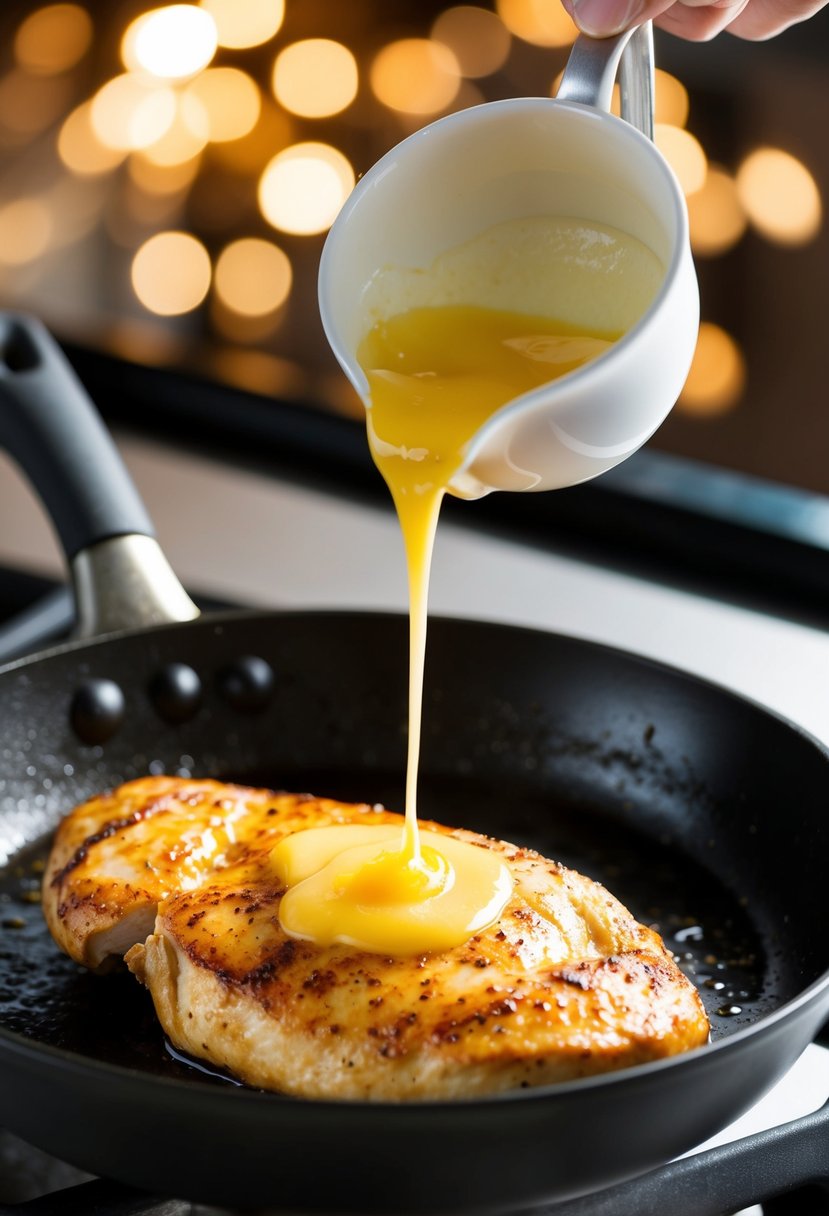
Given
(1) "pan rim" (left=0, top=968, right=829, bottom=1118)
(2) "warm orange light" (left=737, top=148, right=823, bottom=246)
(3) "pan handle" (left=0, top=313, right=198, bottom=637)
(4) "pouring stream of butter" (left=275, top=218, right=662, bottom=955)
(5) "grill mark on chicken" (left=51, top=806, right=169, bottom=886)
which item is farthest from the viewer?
(2) "warm orange light" (left=737, top=148, right=823, bottom=246)

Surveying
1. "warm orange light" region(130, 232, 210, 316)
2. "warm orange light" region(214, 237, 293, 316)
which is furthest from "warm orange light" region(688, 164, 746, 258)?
"warm orange light" region(130, 232, 210, 316)

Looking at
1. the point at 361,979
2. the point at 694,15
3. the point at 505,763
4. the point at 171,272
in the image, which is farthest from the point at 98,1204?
the point at 171,272

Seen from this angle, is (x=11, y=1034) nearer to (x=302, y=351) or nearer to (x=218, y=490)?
(x=218, y=490)

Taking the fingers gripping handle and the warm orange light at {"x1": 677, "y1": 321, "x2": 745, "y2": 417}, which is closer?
the fingers gripping handle

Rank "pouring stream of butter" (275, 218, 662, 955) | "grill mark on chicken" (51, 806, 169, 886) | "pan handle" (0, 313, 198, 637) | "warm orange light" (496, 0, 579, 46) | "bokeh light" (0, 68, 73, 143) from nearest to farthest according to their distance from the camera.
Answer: "pouring stream of butter" (275, 218, 662, 955)
"grill mark on chicken" (51, 806, 169, 886)
"pan handle" (0, 313, 198, 637)
"warm orange light" (496, 0, 579, 46)
"bokeh light" (0, 68, 73, 143)

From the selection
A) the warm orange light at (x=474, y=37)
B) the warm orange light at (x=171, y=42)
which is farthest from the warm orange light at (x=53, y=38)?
the warm orange light at (x=474, y=37)

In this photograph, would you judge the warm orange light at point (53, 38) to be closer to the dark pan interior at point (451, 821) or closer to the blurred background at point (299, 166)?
the blurred background at point (299, 166)

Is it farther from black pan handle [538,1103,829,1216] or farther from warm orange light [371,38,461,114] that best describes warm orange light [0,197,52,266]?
black pan handle [538,1103,829,1216]
